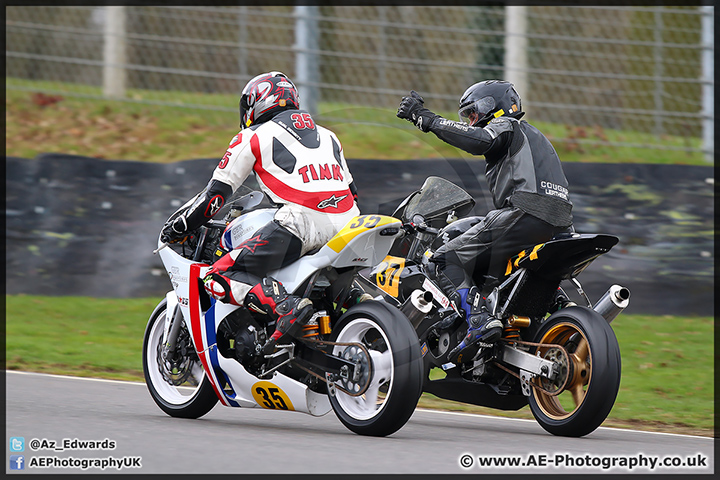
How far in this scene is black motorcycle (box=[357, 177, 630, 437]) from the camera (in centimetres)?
610

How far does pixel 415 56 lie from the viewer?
A: 1384 centimetres

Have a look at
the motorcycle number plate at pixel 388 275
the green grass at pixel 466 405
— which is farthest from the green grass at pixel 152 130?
the motorcycle number plate at pixel 388 275

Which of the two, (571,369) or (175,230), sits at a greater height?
(175,230)

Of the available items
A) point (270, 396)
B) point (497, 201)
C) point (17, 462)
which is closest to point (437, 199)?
point (497, 201)

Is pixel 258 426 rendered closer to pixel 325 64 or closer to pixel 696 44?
pixel 325 64

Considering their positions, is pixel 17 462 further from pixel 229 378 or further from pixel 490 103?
pixel 490 103

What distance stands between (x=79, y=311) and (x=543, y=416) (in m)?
6.76

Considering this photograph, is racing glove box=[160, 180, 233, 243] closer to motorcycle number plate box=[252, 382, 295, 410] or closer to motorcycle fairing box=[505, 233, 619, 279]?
motorcycle number plate box=[252, 382, 295, 410]

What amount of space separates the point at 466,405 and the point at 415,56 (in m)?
6.71

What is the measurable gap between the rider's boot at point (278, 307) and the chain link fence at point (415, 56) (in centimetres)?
702

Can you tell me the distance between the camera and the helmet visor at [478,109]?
7047mm

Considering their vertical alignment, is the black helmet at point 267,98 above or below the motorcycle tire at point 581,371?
above

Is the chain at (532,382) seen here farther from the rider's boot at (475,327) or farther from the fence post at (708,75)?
the fence post at (708,75)

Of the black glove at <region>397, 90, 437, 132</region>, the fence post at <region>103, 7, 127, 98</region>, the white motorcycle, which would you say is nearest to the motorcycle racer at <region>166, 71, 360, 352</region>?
the white motorcycle
